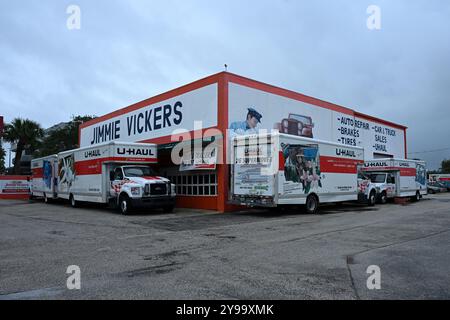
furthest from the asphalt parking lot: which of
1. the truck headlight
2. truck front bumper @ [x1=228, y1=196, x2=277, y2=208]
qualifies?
the truck headlight

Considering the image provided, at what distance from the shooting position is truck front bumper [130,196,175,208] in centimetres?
1745

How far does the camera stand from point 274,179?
16.2m

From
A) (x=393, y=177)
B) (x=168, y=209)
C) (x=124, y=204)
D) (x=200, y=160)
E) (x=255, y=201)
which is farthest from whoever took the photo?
(x=393, y=177)

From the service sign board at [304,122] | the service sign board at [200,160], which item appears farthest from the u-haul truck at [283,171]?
the service sign board at [304,122]

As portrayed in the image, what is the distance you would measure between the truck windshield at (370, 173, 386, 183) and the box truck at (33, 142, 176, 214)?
554 inches

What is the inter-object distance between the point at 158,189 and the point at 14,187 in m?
24.7

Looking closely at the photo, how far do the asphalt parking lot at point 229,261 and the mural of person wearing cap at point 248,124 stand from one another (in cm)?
851

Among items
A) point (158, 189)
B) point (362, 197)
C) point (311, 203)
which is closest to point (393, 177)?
point (362, 197)

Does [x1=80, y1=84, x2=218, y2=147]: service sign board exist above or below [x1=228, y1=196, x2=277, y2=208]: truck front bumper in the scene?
above

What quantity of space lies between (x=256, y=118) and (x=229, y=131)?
8.75 ft

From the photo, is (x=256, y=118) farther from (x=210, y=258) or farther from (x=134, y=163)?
(x=210, y=258)

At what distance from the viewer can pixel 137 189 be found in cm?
1762

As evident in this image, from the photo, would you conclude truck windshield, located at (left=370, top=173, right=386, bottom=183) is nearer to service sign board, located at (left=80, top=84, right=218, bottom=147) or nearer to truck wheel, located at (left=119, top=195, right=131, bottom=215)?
service sign board, located at (left=80, top=84, right=218, bottom=147)

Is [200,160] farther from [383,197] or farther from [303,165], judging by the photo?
[383,197]
